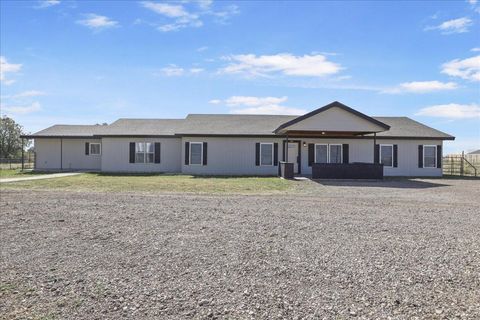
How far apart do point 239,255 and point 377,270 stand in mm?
1782

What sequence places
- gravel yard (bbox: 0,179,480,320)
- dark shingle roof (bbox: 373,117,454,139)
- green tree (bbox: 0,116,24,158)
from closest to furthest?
1. gravel yard (bbox: 0,179,480,320)
2. dark shingle roof (bbox: 373,117,454,139)
3. green tree (bbox: 0,116,24,158)

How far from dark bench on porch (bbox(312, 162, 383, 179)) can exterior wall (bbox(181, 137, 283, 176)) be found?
3.73 metres

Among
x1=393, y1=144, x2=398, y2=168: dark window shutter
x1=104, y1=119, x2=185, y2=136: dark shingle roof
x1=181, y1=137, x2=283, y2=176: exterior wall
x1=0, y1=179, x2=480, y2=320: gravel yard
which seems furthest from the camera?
x1=104, y1=119, x2=185, y2=136: dark shingle roof

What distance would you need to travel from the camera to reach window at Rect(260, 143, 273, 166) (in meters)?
23.7

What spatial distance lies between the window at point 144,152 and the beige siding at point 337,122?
33.0 feet

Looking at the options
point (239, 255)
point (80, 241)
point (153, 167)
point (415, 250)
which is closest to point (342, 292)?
point (239, 255)

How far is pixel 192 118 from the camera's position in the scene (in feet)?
94.0

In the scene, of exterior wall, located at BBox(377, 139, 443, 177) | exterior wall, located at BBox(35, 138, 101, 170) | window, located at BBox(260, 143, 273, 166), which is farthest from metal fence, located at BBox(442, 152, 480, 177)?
exterior wall, located at BBox(35, 138, 101, 170)

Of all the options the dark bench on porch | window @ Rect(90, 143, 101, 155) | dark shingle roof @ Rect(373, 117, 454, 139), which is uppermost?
dark shingle roof @ Rect(373, 117, 454, 139)

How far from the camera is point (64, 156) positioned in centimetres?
2805

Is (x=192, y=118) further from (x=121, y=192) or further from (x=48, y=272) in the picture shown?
(x=48, y=272)

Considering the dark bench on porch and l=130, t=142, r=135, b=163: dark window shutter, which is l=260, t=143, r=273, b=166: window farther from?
l=130, t=142, r=135, b=163: dark window shutter

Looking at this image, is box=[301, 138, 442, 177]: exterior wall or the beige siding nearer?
the beige siding

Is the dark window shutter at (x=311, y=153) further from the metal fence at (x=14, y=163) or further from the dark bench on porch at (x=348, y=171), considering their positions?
the metal fence at (x=14, y=163)
